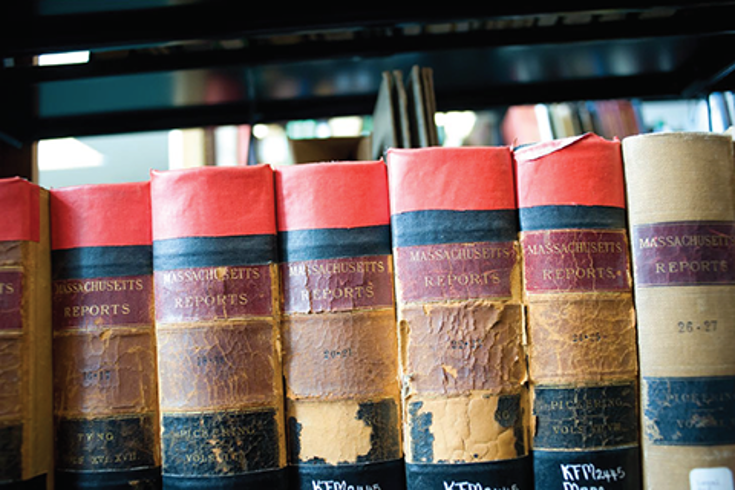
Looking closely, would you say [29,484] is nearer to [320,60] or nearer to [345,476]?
[345,476]

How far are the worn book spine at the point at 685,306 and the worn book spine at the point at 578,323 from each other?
2 cm

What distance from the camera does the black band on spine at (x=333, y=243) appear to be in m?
0.59

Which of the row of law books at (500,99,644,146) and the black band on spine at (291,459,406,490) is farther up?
the row of law books at (500,99,644,146)

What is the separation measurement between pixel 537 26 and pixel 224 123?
504mm

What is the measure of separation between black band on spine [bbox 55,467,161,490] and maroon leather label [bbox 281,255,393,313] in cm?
21

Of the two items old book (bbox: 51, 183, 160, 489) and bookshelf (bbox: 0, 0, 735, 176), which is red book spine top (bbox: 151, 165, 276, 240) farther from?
bookshelf (bbox: 0, 0, 735, 176)

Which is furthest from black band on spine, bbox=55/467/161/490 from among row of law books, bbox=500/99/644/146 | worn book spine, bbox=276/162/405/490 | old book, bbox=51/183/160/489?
row of law books, bbox=500/99/644/146

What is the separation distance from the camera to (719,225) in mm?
588

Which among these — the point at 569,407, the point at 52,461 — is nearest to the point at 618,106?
the point at 569,407

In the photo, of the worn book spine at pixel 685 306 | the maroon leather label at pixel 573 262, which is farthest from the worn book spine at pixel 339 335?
the worn book spine at pixel 685 306

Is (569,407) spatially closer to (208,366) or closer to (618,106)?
(208,366)

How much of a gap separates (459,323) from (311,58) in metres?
0.47

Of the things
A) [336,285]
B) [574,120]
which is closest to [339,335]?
[336,285]

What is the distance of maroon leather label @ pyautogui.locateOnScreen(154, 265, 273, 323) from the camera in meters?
0.58
